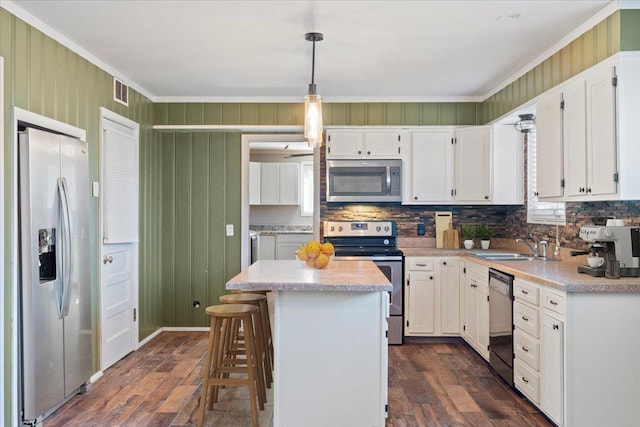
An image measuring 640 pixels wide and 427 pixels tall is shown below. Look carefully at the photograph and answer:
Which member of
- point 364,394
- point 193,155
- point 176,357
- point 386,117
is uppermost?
point 386,117

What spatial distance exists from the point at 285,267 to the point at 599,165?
2049 mm

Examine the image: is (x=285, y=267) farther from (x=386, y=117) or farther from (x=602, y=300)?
(x=386, y=117)

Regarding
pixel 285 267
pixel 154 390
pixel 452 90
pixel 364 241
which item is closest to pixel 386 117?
pixel 452 90

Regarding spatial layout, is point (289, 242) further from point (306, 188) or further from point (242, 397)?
point (242, 397)

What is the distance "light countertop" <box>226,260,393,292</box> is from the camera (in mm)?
2543

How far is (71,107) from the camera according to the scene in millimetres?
3479

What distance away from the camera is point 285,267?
10.8 feet

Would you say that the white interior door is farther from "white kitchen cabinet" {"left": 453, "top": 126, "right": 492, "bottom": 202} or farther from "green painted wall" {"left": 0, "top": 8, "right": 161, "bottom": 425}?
"white kitchen cabinet" {"left": 453, "top": 126, "right": 492, "bottom": 202}

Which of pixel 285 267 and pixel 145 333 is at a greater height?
pixel 285 267

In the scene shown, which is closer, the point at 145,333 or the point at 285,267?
the point at 285,267

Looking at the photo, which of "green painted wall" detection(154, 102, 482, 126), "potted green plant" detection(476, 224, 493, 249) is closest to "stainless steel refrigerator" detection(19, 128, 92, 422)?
"green painted wall" detection(154, 102, 482, 126)

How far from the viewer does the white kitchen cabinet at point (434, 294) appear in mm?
4801

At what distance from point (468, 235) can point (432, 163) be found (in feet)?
2.81

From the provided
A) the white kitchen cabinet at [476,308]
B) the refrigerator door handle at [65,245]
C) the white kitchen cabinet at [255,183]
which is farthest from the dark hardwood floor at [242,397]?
the white kitchen cabinet at [255,183]
